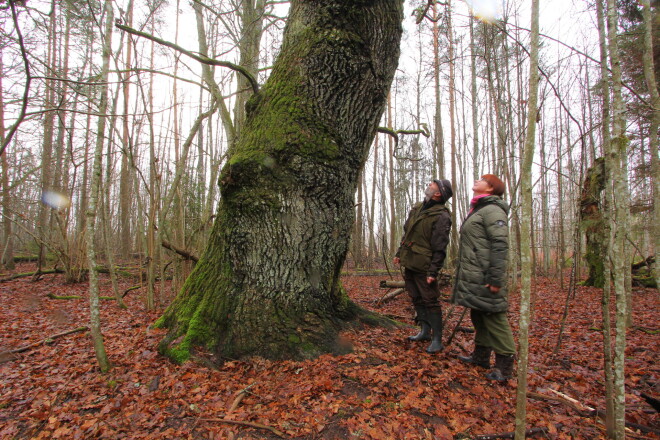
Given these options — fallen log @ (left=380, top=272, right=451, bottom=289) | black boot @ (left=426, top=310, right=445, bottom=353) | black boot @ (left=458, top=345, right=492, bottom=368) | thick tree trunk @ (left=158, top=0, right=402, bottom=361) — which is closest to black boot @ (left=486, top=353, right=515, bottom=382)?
black boot @ (left=458, top=345, right=492, bottom=368)

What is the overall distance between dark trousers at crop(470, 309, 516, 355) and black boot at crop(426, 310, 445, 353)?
0.34m

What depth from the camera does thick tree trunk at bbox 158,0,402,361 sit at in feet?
8.80

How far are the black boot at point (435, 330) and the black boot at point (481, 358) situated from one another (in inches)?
9.7

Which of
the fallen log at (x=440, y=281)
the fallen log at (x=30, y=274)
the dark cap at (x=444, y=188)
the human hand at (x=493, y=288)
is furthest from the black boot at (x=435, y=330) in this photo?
the fallen log at (x=30, y=274)

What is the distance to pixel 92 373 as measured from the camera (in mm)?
2531

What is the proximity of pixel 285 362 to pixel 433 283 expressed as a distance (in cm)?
160

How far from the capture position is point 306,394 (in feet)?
7.06

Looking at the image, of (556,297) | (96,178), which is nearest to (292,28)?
(96,178)

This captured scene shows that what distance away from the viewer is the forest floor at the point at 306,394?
190 cm

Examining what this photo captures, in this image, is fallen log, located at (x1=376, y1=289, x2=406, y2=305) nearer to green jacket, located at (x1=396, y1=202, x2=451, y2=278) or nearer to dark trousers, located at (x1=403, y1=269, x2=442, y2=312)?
dark trousers, located at (x1=403, y1=269, x2=442, y2=312)

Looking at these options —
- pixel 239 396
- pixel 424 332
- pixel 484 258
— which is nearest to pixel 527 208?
pixel 484 258

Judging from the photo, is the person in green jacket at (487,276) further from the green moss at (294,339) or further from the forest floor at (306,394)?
the green moss at (294,339)

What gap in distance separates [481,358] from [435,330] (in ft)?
1.46

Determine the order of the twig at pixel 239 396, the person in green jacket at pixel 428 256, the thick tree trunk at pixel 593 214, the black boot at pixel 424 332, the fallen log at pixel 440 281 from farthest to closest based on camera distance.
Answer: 1. the thick tree trunk at pixel 593 214
2. the fallen log at pixel 440 281
3. the black boot at pixel 424 332
4. the person in green jacket at pixel 428 256
5. the twig at pixel 239 396
